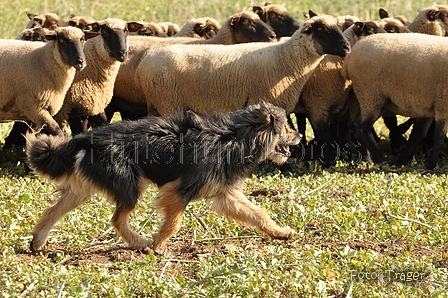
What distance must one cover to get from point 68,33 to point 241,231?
4628 millimetres

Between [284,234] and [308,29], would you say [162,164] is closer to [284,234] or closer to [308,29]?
[284,234]

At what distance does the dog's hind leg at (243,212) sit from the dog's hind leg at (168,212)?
0.34 m

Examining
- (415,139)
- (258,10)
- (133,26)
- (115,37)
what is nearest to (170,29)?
(258,10)

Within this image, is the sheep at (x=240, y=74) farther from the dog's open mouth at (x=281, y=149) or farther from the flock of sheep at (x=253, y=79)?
the dog's open mouth at (x=281, y=149)

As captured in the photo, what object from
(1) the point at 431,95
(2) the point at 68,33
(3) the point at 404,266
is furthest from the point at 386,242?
(2) the point at 68,33

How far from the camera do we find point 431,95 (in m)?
10.8

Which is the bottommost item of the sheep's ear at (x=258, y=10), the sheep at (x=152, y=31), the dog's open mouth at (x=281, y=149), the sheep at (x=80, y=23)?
the sheep at (x=152, y=31)

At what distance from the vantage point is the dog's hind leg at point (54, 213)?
6494mm

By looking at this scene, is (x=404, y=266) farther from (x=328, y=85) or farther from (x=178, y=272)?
(x=328, y=85)

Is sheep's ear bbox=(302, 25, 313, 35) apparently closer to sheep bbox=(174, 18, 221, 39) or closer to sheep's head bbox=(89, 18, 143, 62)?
sheep's head bbox=(89, 18, 143, 62)

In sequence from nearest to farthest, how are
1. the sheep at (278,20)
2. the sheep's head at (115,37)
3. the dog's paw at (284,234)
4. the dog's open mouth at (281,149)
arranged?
the dog's paw at (284,234) → the dog's open mouth at (281,149) → the sheep's head at (115,37) → the sheep at (278,20)

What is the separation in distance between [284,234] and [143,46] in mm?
6301

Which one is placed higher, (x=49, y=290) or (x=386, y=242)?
(x=49, y=290)

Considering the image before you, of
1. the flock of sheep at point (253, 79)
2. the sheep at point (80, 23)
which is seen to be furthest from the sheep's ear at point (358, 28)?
the sheep at point (80, 23)
